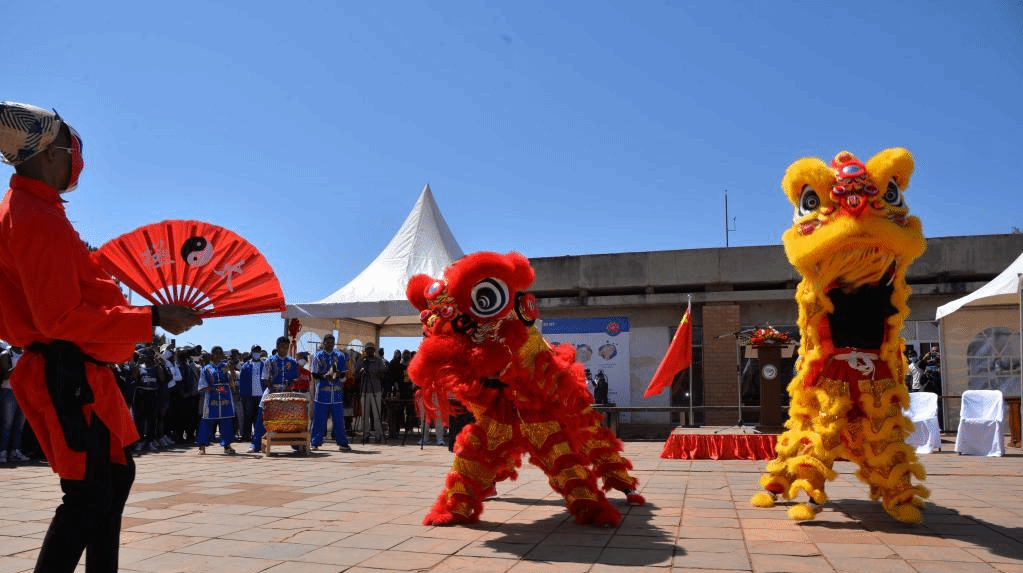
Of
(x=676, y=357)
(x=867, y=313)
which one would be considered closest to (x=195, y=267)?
(x=867, y=313)

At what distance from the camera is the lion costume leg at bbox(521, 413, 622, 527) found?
17.2 ft

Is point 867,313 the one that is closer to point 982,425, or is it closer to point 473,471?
point 473,471

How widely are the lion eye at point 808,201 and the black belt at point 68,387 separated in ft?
15.7

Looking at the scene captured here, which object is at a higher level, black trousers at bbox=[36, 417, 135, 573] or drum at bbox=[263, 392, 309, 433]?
black trousers at bbox=[36, 417, 135, 573]

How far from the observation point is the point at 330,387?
12.6 m

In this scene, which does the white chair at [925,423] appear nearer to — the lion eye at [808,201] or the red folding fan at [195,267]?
the lion eye at [808,201]

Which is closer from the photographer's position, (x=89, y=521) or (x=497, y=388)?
(x=89, y=521)

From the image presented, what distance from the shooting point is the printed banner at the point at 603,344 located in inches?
680

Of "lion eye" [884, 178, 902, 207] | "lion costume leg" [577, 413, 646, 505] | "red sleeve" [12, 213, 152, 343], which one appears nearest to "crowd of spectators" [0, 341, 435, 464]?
"lion costume leg" [577, 413, 646, 505]

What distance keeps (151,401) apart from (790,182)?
10.8 metres

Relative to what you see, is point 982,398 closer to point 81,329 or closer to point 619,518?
point 619,518

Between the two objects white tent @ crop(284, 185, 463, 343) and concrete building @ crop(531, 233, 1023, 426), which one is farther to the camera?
concrete building @ crop(531, 233, 1023, 426)

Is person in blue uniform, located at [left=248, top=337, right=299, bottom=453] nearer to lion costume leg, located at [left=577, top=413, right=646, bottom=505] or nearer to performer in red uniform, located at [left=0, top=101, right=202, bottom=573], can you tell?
lion costume leg, located at [left=577, top=413, right=646, bottom=505]

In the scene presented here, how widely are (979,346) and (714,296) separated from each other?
18.8ft
